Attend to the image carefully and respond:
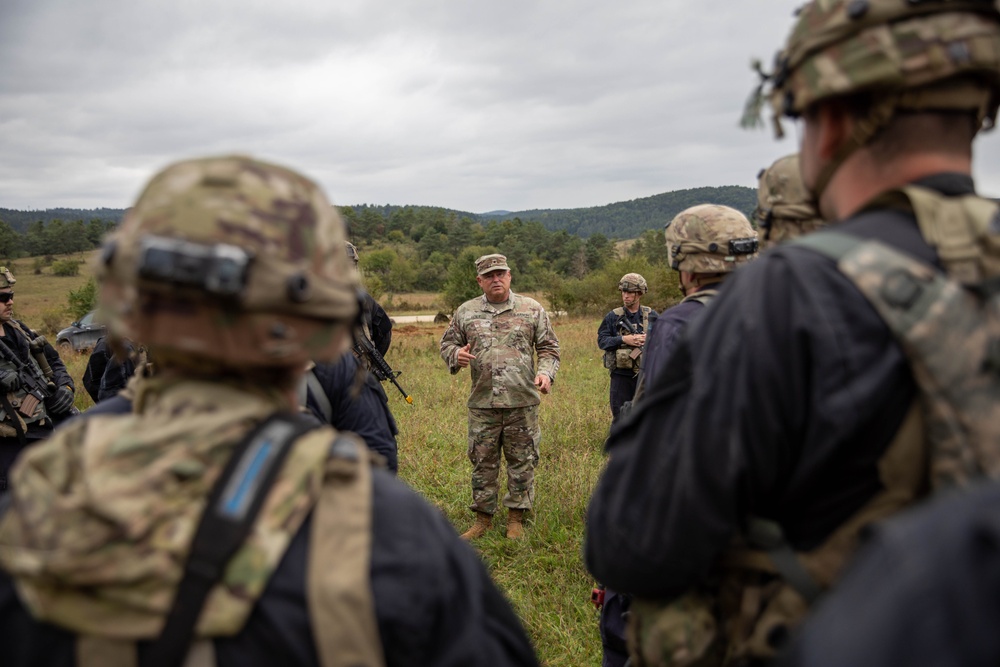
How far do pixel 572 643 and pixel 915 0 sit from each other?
3658 millimetres

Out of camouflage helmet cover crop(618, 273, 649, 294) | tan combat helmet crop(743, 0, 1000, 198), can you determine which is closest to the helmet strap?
tan combat helmet crop(743, 0, 1000, 198)

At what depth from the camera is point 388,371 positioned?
6059 millimetres

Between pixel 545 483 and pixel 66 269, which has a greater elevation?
pixel 66 269

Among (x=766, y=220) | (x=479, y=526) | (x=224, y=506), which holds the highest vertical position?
(x=766, y=220)

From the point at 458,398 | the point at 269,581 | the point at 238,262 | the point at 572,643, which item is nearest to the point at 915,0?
the point at 238,262

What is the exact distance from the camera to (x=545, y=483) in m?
6.42

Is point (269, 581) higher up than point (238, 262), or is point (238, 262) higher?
point (238, 262)

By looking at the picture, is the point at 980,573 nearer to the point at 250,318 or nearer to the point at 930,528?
the point at 930,528

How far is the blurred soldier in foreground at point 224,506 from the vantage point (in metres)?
1.00

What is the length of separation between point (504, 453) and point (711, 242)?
2950 millimetres

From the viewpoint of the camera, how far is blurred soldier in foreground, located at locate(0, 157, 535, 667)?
3.28ft

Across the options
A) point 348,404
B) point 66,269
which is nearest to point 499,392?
point 348,404

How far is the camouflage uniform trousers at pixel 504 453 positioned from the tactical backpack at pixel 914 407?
4.27m

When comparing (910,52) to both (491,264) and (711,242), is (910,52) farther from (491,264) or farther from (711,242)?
(491,264)
